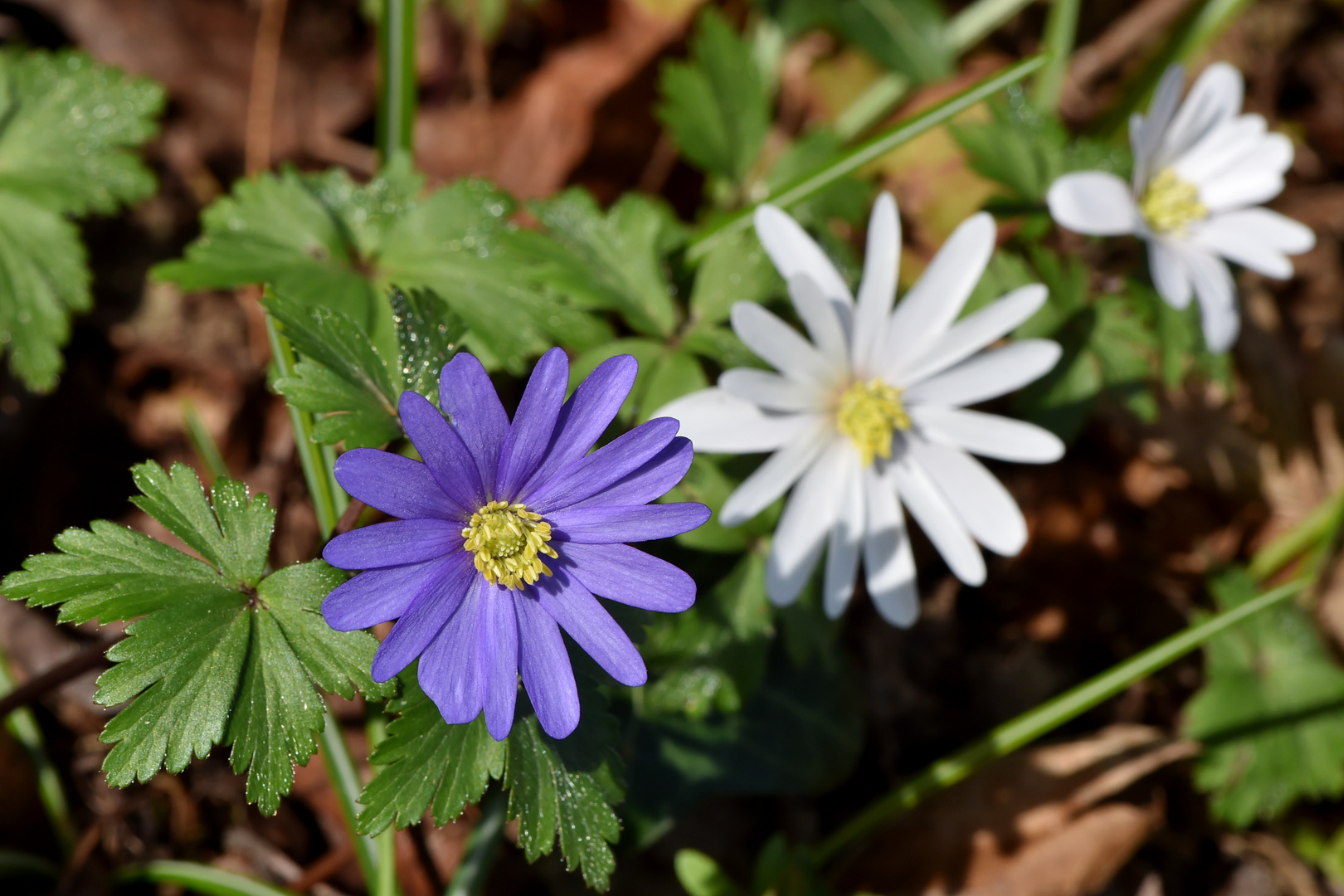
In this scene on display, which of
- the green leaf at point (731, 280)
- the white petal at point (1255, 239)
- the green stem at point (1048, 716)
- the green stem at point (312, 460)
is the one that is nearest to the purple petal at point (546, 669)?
the green stem at point (312, 460)

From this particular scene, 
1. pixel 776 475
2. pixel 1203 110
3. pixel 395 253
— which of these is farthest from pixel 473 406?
pixel 1203 110

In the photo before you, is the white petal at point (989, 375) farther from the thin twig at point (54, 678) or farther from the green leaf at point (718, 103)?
the thin twig at point (54, 678)

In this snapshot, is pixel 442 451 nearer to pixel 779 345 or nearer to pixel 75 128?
pixel 779 345

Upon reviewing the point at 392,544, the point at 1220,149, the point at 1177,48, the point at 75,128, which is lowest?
the point at 392,544

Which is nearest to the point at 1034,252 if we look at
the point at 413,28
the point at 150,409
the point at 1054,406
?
the point at 1054,406

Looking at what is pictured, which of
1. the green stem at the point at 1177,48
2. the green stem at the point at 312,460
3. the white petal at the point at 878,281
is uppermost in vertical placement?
the green stem at the point at 1177,48

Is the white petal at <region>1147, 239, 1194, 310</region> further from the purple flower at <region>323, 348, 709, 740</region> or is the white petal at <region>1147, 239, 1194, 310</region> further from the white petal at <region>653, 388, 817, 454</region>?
the purple flower at <region>323, 348, 709, 740</region>
